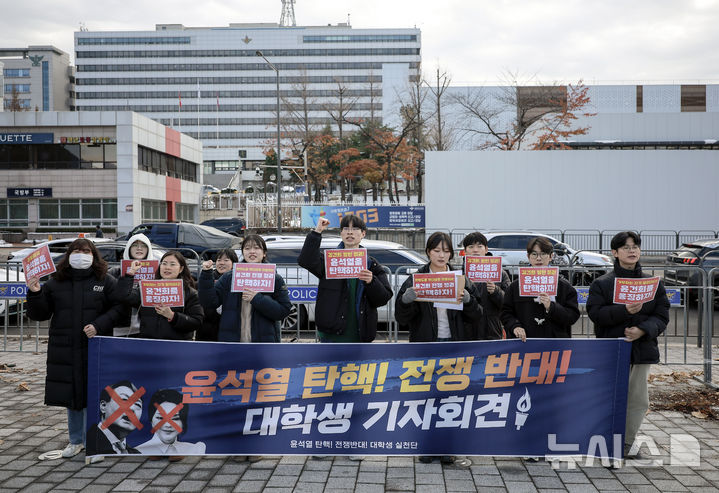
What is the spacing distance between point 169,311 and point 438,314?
2379mm

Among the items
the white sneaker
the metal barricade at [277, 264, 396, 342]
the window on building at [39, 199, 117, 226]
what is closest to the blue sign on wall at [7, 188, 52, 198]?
the window on building at [39, 199, 117, 226]

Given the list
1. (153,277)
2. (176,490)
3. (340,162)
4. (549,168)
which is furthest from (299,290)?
(340,162)

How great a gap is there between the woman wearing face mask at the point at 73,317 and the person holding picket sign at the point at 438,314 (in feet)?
8.56

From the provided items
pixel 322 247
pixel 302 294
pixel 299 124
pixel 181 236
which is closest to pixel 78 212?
pixel 299 124

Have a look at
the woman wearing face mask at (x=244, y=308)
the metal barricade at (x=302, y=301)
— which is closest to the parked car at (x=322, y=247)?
the metal barricade at (x=302, y=301)

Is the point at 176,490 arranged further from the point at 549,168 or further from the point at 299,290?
the point at 549,168

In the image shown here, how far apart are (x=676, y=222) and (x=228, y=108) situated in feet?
315

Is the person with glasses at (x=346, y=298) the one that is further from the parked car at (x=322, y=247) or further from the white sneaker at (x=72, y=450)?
the parked car at (x=322, y=247)

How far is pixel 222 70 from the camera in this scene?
374 feet

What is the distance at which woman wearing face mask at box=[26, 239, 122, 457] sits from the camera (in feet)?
18.1

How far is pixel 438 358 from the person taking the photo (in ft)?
17.2

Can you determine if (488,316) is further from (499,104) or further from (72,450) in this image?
(499,104)

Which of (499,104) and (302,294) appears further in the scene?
(499,104)


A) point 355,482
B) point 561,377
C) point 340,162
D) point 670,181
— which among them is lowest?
point 355,482
